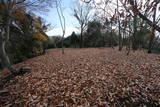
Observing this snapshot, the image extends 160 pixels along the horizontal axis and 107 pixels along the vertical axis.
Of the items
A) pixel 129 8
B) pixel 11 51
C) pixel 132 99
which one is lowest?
pixel 132 99

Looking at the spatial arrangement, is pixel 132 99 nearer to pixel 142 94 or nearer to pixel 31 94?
pixel 142 94

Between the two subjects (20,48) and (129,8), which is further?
(20,48)

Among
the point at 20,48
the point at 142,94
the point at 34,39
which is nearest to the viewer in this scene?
the point at 142,94

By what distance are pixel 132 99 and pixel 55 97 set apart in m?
1.92

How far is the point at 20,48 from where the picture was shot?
29.6 ft

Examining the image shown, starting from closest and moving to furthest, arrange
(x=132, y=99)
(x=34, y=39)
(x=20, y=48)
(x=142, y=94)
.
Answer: (x=132, y=99) < (x=142, y=94) < (x=20, y=48) < (x=34, y=39)

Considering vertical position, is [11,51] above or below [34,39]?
below

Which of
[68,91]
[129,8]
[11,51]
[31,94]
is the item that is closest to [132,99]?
[68,91]

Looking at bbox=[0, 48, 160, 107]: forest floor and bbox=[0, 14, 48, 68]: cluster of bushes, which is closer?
bbox=[0, 48, 160, 107]: forest floor

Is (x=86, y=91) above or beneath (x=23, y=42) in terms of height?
beneath

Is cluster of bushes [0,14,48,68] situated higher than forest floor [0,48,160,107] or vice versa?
cluster of bushes [0,14,48,68]

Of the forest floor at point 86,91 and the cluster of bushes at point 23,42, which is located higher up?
the cluster of bushes at point 23,42

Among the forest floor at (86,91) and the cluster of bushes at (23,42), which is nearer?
the forest floor at (86,91)

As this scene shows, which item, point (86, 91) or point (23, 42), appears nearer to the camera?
point (86, 91)
